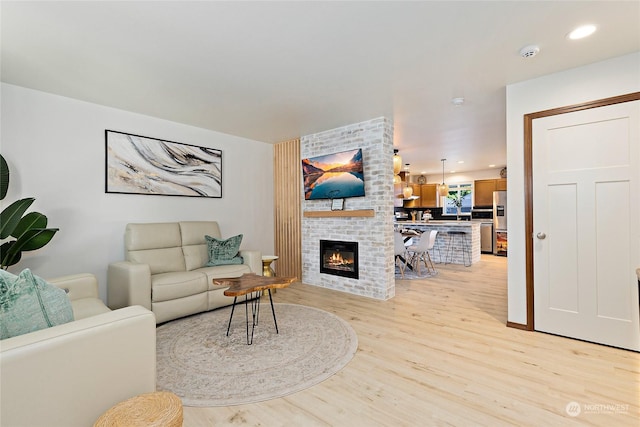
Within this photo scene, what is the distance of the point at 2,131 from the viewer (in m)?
2.89

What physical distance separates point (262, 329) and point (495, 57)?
3.22 metres

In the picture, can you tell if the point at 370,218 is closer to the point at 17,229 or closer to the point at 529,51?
the point at 529,51

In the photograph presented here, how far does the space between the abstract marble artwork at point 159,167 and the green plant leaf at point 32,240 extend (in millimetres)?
920

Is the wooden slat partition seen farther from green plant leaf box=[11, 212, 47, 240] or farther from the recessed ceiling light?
the recessed ceiling light

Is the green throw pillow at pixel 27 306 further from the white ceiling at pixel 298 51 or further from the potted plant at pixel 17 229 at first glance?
the potted plant at pixel 17 229

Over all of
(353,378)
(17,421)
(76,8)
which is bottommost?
(353,378)

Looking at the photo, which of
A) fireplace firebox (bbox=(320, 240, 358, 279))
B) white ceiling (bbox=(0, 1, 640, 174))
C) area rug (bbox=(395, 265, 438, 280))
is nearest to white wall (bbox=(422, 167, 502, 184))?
area rug (bbox=(395, 265, 438, 280))

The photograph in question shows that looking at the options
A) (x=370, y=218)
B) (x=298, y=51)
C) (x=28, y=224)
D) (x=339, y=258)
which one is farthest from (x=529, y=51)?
(x=28, y=224)

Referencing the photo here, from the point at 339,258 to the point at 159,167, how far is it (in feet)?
9.22

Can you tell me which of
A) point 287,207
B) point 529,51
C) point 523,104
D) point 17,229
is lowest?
point 17,229

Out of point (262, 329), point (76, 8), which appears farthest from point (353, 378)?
point (76, 8)

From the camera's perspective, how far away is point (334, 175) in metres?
4.44

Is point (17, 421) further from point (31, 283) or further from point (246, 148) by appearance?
point (246, 148)

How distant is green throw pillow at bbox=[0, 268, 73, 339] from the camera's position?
A: 1.20 metres
